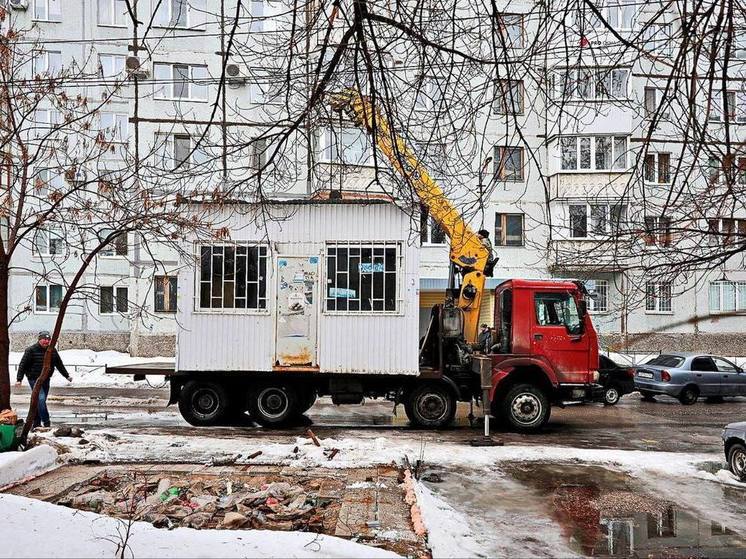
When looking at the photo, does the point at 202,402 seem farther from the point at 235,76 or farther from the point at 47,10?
the point at 47,10

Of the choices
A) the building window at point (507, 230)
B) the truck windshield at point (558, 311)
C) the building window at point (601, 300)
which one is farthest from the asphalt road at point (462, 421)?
the building window at point (507, 230)

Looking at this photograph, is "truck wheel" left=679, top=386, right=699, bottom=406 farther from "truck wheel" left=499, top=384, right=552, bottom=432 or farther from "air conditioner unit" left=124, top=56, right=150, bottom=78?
"air conditioner unit" left=124, top=56, right=150, bottom=78

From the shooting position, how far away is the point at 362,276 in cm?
1297

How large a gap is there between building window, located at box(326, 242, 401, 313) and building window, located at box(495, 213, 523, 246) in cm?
1882

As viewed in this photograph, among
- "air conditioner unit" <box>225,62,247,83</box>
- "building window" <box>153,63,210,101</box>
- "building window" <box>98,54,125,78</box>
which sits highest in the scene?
"building window" <box>98,54,125,78</box>

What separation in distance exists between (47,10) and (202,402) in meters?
25.7

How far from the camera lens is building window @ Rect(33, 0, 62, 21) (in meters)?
31.0

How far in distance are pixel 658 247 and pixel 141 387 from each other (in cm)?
1947

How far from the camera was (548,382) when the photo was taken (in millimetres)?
13445

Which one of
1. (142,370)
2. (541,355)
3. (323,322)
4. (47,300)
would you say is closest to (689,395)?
(541,355)

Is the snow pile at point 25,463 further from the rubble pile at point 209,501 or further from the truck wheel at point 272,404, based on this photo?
the truck wheel at point 272,404

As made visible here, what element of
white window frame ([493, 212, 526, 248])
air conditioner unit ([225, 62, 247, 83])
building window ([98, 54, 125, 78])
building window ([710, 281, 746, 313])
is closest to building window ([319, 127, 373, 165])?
air conditioner unit ([225, 62, 247, 83])

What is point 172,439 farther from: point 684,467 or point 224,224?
point 684,467

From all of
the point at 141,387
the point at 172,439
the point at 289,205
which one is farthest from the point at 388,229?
the point at 141,387
